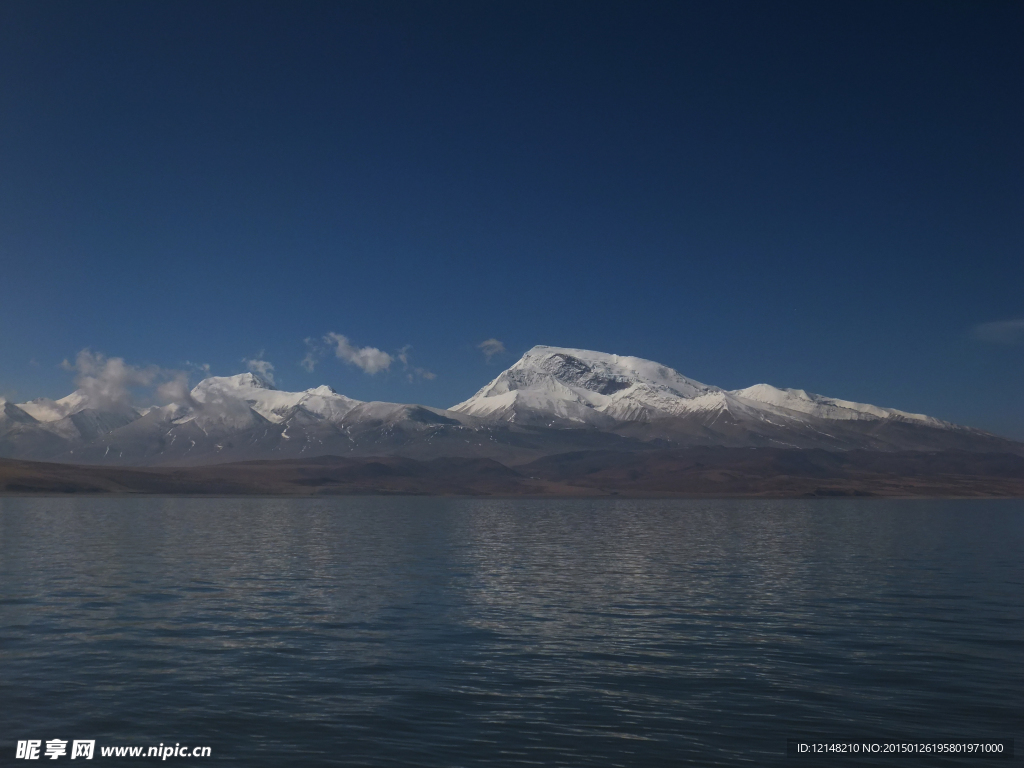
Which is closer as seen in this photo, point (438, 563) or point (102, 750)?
point (102, 750)

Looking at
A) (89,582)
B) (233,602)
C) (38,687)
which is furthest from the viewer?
(89,582)

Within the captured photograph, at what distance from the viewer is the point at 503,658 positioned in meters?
33.6

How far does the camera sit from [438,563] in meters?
71.9

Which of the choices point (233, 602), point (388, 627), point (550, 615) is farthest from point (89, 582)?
point (550, 615)

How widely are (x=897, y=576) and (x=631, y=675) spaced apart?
40671 mm

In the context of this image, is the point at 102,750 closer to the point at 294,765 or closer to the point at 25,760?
the point at 25,760

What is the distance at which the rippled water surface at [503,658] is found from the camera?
24000mm

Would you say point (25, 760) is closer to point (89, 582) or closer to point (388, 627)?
point (388, 627)

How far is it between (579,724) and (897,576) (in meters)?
46.9

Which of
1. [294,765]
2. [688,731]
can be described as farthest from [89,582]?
[688,731]

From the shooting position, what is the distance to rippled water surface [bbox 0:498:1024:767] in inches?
945

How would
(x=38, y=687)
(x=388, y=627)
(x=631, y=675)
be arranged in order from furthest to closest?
(x=388, y=627), (x=631, y=675), (x=38, y=687)

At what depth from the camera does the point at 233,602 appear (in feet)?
155

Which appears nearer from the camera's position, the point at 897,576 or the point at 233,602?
the point at 233,602
